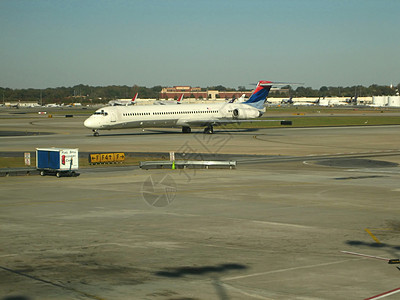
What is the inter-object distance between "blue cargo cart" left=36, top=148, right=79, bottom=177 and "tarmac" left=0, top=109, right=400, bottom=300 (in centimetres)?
120

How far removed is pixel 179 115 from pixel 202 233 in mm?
65421

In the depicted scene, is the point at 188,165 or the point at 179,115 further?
the point at 179,115

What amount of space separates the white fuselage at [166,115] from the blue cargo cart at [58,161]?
39022 mm

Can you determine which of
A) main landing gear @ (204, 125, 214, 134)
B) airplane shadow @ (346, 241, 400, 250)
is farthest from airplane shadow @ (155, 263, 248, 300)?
main landing gear @ (204, 125, 214, 134)

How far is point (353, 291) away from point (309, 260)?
3563mm

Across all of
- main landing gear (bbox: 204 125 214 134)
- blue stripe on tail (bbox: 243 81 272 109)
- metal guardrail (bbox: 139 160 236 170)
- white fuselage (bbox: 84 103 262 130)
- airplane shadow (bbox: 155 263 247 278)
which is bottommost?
metal guardrail (bbox: 139 160 236 170)

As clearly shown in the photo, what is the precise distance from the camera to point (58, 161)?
42.1 m

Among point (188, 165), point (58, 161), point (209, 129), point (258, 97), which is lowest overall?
point (188, 165)

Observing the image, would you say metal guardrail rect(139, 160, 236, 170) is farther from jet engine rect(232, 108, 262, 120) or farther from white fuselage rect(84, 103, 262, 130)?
jet engine rect(232, 108, 262, 120)

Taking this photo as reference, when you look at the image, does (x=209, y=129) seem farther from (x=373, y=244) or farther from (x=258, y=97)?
(x=373, y=244)

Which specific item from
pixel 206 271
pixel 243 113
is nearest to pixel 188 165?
pixel 206 271

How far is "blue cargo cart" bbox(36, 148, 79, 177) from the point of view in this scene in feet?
138

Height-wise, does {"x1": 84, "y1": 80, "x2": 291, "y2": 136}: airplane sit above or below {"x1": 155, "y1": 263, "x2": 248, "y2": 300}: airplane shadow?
above

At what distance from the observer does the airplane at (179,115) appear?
82.6 m
